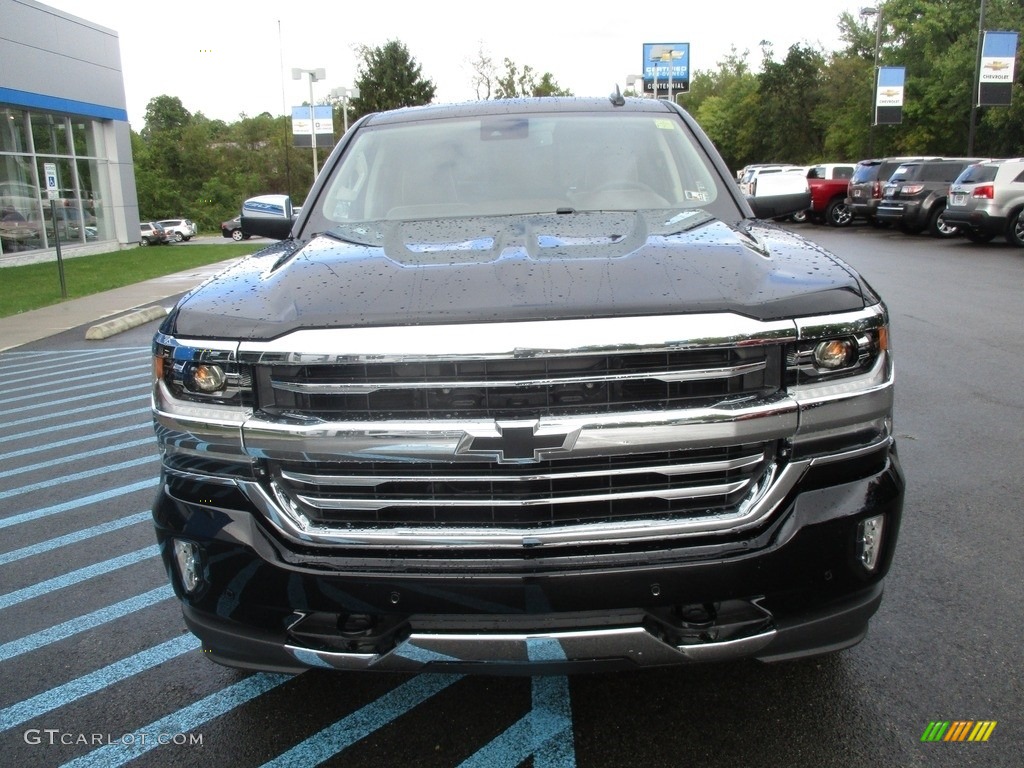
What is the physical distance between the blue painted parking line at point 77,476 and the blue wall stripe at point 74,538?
38.9 inches

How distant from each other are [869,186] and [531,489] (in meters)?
25.6

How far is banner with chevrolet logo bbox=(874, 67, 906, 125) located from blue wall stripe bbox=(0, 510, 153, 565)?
36.9 m

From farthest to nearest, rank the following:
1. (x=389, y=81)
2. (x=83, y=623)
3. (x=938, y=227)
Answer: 1. (x=389, y=81)
2. (x=938, y=227)
3. (x=83, y=623)

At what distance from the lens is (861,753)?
256 centimetres

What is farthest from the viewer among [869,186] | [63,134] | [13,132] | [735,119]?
[735,119]

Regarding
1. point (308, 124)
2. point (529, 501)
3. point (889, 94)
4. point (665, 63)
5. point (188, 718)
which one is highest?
point (665, 63)

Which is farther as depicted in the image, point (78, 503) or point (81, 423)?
point (81, 423)

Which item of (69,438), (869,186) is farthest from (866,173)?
(69,438)

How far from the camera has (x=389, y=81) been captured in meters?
72.5

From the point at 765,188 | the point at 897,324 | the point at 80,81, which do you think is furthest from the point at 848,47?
the point at 765,188

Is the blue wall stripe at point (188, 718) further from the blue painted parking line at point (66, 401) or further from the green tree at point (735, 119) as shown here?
the green tree at point (735, 119)

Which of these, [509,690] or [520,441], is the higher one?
[520,441]

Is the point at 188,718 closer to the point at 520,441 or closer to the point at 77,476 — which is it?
the point at 520,441

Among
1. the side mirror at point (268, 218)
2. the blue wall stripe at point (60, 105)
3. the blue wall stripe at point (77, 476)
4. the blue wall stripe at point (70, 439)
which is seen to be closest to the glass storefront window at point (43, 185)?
the blue wall stripe at point (60, 105)
